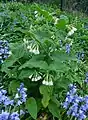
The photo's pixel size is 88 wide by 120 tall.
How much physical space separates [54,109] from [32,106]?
232 millimetres

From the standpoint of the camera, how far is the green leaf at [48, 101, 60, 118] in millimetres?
3611

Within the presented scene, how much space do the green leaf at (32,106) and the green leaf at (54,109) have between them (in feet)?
0.59

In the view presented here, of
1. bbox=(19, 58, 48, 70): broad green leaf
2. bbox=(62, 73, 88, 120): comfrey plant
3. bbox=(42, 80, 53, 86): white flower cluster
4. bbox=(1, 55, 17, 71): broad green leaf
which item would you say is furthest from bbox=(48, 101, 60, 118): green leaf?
bbox=(1, 55, 17, 71): broad green leaf

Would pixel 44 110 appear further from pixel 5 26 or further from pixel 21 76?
pixel 5 26

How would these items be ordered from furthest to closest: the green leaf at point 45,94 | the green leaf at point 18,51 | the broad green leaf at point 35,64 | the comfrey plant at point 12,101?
the green leaf at point 18,51 < the green leaf at point 45,94 < the broad green leaf at point 35,64 < the comfrey plant at point 12,101

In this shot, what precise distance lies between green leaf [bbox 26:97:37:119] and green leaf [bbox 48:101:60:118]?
179 mm

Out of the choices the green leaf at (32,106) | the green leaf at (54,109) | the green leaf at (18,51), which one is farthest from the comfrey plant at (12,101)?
the green leaf at (18,51)

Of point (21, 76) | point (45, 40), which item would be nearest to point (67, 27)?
point (45, 40)

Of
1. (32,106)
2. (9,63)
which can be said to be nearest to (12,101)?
(32,106)

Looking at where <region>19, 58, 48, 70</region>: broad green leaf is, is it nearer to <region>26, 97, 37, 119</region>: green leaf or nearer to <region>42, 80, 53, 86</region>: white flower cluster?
<region>42, 80, 53, 86</region>: white flower cluster

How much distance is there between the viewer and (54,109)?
364cm

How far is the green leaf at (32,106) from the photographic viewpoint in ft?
11.3

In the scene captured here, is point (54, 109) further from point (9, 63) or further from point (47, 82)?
point (9, 63)

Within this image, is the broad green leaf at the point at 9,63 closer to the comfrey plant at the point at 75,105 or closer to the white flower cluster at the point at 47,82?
the white flower cluster at the point at 47,82
